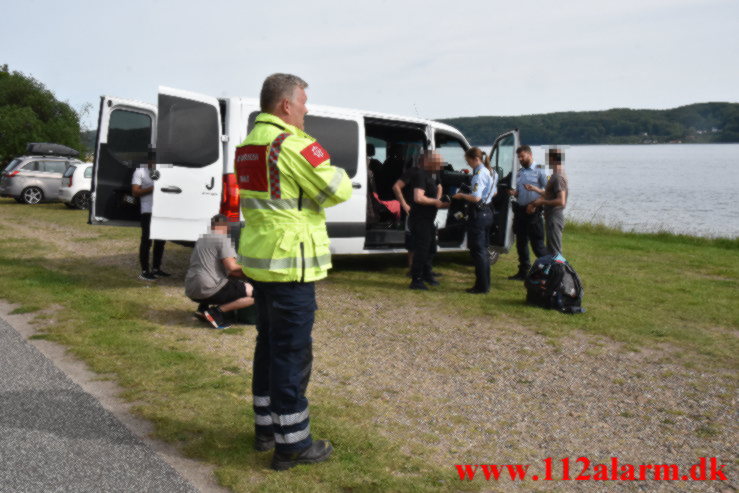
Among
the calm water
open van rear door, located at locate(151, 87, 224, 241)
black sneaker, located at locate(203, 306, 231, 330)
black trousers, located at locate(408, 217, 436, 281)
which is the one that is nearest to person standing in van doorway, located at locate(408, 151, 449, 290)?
black trousers, located at locate(408, 217, 436, 281)

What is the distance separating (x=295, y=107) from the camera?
3.37 meters

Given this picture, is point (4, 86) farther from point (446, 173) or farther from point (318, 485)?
point (318, 485)

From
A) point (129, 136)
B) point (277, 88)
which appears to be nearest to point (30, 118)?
point (129, 136)

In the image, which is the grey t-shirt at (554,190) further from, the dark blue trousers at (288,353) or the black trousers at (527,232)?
the dark blue trousers at (288,353)

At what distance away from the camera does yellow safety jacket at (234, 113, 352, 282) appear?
3229 millimetres

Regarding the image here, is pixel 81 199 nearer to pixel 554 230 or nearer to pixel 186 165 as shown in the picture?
pixel 186 165

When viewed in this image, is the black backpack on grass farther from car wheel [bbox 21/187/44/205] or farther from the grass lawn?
car wheel [bbox 21/187/44/205]

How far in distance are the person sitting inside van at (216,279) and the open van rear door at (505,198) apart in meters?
3.98

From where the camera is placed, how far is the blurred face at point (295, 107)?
3349mm

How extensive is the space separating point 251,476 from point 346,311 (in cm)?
397

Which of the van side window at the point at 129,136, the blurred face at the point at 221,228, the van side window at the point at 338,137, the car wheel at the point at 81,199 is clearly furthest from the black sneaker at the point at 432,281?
the car wheel at the point at 81,199

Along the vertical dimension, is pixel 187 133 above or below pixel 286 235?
above

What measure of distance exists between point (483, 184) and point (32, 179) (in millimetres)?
17650

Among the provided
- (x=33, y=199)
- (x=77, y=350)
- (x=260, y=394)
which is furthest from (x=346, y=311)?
(x=33, y=199)
